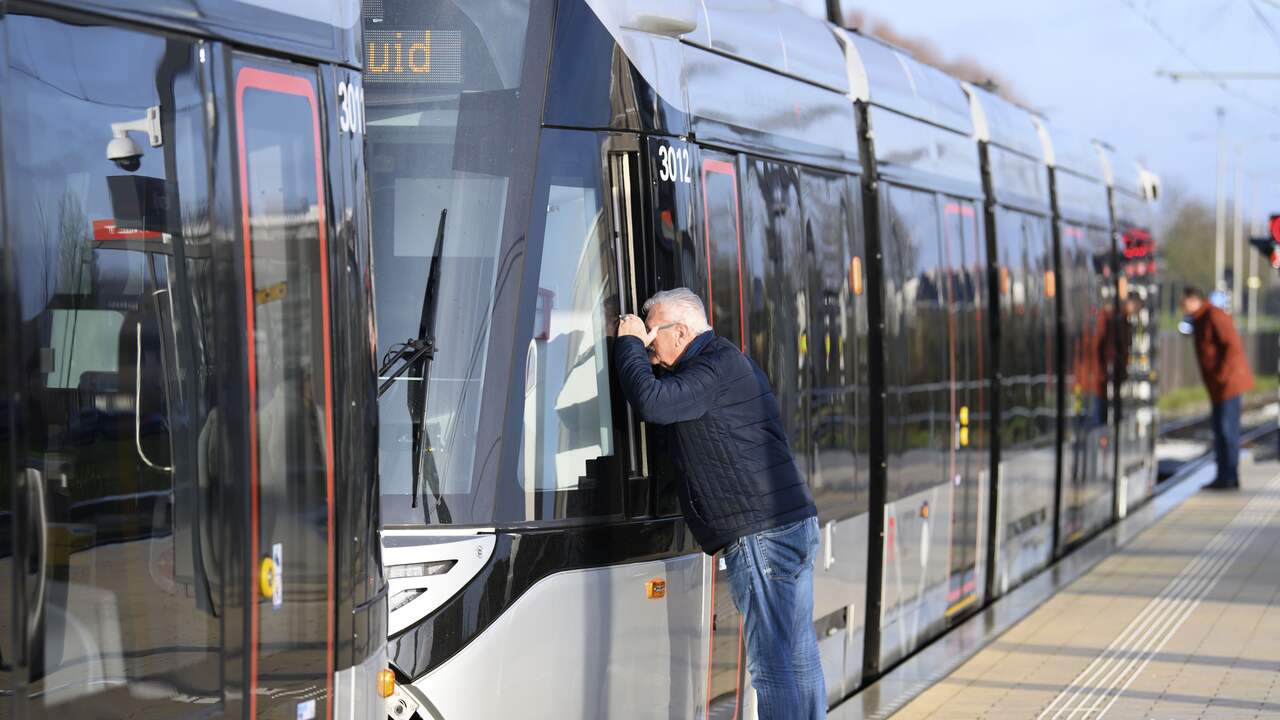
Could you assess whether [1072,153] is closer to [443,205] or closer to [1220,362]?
[1220,362]

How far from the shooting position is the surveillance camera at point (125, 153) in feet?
12.5

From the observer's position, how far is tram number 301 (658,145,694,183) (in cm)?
638

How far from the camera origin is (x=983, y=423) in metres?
11.6

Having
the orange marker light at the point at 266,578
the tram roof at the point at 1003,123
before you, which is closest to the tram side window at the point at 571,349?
the orange marker light at the point at 266,578

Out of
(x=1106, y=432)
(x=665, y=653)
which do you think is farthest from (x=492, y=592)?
(x=1106, y=432)

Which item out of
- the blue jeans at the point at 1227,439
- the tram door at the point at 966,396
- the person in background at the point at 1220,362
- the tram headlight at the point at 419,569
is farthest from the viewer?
the blue jeans at the point at 1227,439

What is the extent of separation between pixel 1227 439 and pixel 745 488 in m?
14.9

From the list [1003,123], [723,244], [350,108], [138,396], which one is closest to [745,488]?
[723,244]

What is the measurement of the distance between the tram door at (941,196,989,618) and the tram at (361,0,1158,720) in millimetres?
1382

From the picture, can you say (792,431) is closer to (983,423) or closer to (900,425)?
(900,425)

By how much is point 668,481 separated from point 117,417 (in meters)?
2.92

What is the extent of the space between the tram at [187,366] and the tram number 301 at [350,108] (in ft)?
0.03

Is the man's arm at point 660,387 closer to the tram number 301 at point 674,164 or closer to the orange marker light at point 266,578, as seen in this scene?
the tram number 301 at point 674,164

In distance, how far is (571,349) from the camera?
610 cm
